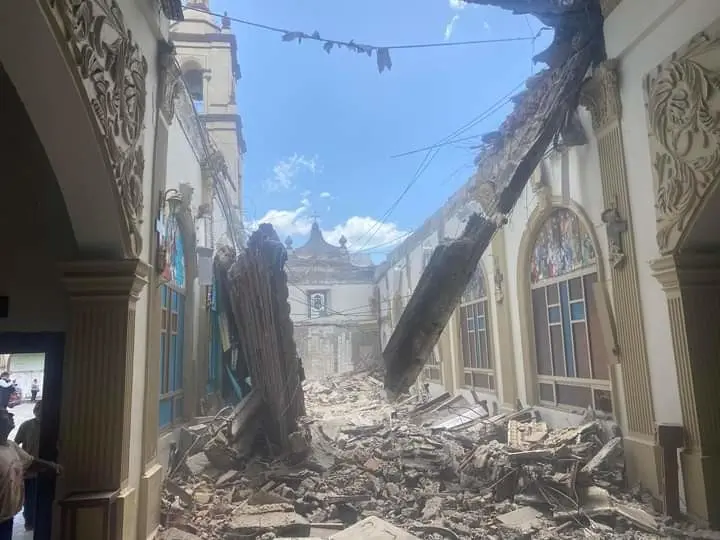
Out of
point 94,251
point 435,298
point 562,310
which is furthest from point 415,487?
point 94,251

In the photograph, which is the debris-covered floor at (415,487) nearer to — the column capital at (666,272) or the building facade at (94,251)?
the building facade at (94,251)

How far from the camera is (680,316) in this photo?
4660 millimetres

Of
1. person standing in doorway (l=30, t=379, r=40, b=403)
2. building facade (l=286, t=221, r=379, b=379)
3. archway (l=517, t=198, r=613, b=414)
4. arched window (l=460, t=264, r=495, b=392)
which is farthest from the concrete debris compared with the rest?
building facade (l=286, t=221, r=379, b=379)

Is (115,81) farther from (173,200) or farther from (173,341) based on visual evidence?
(173,341)

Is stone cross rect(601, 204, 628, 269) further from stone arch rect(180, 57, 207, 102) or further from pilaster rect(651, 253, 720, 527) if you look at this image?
stone arch rect(180, 57, 207, 102)

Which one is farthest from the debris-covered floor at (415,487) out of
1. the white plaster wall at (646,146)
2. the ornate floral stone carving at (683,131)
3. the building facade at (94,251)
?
the ornate floral stone carving at (683,131)

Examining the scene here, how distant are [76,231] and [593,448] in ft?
18.8

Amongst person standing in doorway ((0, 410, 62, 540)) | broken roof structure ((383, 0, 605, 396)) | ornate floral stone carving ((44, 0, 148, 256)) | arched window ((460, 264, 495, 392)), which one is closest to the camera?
ornate floral stone carving ((44, 0, 148, 256))

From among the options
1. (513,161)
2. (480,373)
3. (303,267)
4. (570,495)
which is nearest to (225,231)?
(480,373)

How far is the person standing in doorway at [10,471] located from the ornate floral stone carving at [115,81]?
1545mm

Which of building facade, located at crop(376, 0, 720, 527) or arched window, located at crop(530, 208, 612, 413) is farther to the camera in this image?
arched window, located at crop(530, 208, 612, 413)

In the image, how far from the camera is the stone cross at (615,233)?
5.39m

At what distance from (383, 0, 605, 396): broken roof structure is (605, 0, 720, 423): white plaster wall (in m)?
0.70

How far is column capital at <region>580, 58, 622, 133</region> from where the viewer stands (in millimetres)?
5410
